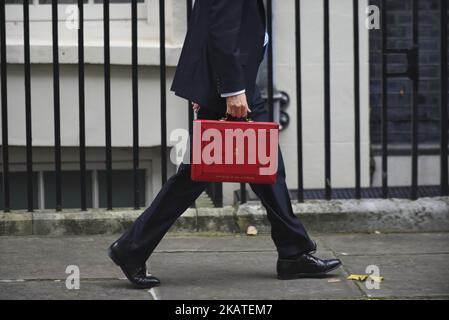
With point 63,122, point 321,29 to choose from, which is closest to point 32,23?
point 63,122

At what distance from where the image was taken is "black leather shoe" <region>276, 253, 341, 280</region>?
18.8 feet

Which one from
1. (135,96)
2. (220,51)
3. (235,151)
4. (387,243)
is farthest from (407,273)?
(135,96)

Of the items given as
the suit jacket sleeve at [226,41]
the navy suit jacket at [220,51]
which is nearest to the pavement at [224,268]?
the navy suit jacket at [220,51]

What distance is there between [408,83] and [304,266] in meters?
3.63

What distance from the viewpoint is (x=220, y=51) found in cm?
521

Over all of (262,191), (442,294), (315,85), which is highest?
(315,85)

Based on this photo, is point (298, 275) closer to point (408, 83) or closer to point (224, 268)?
point (224, 268)

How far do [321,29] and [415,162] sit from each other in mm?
1670

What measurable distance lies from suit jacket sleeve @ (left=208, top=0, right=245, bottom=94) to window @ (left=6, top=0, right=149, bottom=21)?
293 cm

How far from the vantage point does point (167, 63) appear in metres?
7.86

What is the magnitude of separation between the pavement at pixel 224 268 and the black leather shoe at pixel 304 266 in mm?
51

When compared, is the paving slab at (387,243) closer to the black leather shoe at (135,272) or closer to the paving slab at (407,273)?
the paving slab at (407,273)

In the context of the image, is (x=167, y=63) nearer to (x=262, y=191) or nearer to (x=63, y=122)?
(x=63, y=122)

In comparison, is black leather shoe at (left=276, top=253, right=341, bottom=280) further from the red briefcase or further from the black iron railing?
the black iron railing
